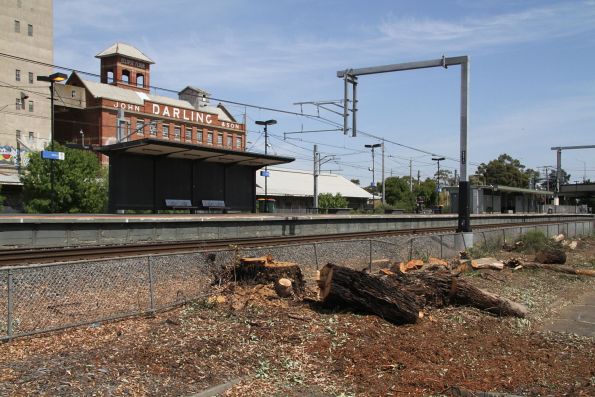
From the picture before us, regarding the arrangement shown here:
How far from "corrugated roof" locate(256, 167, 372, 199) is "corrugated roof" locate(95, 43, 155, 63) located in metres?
30.3

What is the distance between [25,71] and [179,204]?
60.6m

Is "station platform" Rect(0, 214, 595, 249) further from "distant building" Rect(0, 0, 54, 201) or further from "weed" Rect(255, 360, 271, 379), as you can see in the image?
"distant building" Rect(0, 0, 54, 201)

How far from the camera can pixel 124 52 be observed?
9050 centimetres

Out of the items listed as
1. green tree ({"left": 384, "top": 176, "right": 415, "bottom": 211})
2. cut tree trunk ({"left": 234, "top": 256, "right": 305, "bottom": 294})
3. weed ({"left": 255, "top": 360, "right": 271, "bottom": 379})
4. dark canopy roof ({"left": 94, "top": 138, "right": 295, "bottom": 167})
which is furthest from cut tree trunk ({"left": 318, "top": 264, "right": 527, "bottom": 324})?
green tree ({"left": 384, "top": 176, "right": 415, "bottom": 211})

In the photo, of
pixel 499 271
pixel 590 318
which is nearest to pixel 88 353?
pixel 590 318

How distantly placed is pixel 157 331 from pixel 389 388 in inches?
117

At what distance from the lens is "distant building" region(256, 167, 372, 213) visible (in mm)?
77875

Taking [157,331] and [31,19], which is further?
[31,19]

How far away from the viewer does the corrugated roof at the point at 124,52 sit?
90.1 m

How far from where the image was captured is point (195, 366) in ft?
19.0

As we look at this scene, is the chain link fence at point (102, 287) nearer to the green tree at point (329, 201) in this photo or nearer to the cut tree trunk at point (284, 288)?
the cut tree trunk at point (284, 288)

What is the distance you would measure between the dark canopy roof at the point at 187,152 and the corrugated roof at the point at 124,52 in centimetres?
6567

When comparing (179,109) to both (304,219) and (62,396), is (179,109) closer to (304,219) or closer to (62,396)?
(304,219)

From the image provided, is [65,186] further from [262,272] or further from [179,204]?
[262,272]
